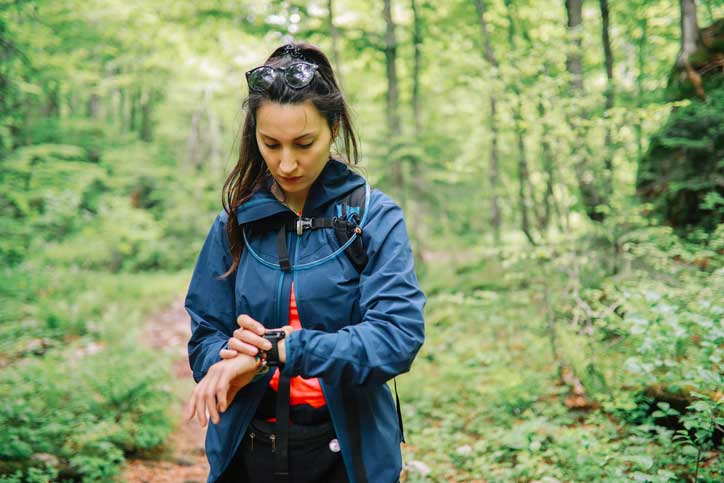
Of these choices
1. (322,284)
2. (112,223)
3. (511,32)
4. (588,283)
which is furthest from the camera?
(112,223)

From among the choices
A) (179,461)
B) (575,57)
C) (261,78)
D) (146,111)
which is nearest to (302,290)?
(261,78)

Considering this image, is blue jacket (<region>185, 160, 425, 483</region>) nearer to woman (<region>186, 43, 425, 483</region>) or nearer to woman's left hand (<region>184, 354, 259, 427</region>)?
woman (<region>186, 43, 425, 483</region>)

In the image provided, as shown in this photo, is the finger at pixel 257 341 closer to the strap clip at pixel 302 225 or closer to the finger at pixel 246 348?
the finger at pixel 246 348

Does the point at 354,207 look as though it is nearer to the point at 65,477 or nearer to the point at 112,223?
the point at 65,477

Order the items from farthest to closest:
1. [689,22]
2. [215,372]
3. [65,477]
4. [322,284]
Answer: [689,22], [65,477], [322,284], [215,372]

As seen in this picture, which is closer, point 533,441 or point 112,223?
point 533,441

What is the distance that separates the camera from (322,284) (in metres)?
1.52

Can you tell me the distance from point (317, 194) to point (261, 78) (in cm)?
41

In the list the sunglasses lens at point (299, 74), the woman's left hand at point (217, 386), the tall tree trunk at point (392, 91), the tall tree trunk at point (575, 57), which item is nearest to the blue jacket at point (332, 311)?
the woman's left hand at point (217, 386)

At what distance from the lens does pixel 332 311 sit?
153 centimetres

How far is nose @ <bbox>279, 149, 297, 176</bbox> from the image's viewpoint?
155cm

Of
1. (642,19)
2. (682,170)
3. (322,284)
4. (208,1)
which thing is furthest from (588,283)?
(208,1)

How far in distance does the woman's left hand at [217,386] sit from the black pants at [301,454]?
0.92 ft

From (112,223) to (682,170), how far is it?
422 inches
